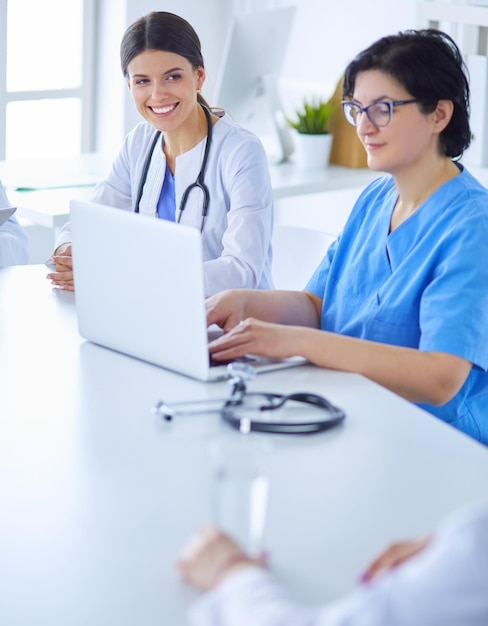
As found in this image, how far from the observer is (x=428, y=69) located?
1707 mm

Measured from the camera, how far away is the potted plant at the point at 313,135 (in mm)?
3691

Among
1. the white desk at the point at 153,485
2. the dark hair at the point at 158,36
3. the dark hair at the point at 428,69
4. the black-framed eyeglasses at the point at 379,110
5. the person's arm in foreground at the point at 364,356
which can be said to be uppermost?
the dark hair at the point at 158,36

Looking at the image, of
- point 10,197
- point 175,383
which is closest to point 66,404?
point 175,383

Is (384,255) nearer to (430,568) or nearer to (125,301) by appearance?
(125,301)

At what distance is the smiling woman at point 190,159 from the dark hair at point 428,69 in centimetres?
50

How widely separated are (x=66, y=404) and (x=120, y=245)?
0.26 metres

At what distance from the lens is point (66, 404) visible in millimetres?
1477

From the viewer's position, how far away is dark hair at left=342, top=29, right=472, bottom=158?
5.59ft

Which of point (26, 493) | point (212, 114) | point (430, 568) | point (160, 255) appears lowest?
point (26, 493)

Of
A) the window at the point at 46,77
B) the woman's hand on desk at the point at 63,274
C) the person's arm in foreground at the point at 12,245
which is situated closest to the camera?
the woman's hand on desk at the point at 63,274

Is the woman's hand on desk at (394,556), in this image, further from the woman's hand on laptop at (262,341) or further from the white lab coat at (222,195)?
the white lab coat at (222,195)

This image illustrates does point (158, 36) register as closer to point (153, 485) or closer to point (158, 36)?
point (158, 36)

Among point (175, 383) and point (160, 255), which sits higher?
point (160, 255)

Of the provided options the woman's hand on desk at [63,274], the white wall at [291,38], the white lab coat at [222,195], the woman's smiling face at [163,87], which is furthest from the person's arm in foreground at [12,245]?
the white wall at [291,38]
